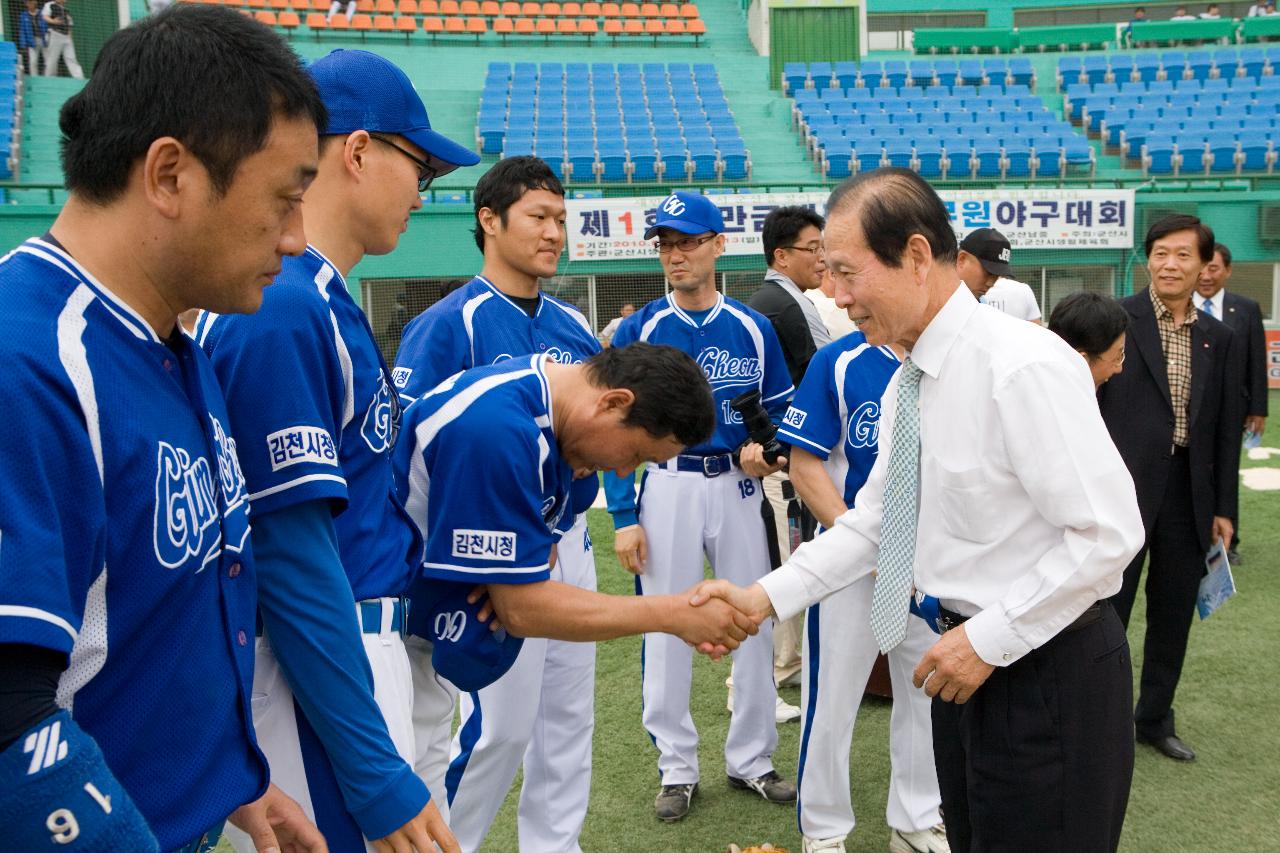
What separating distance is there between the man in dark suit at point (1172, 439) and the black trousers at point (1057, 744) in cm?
236

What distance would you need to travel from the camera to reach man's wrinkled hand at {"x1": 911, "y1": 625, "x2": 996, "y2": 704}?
2229 millimetres

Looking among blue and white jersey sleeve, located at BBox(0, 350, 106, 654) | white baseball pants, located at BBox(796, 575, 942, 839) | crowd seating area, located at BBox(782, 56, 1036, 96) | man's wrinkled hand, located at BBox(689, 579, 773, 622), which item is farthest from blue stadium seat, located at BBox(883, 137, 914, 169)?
blue and white jersey sleeve, located at BBox(0, 350, 106, 654)

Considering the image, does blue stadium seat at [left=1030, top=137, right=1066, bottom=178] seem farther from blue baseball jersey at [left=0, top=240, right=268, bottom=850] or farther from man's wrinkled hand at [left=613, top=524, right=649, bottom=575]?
blue baseball jersey at [left=0, top=240, right=268, bottom=850]

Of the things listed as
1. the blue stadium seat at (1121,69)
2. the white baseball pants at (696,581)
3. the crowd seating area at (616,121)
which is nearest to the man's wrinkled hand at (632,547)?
the white baseball pants at (696,581)

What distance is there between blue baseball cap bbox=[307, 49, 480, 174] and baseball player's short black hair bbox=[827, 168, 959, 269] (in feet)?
3.35

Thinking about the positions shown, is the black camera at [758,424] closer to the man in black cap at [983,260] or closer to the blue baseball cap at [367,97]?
the man in black cap at [983,260]

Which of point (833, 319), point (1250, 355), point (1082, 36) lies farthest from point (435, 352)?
point (1082, 36)

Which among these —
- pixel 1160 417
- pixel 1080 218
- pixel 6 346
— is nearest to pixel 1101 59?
pixel 1080 218

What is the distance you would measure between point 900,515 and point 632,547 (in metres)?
2.01

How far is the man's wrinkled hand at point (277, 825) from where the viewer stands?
5.43ft

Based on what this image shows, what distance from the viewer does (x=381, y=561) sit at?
2150 mm

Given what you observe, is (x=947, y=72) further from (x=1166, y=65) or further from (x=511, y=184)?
(x=511, y=184)

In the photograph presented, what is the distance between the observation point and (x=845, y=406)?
12.6 ft

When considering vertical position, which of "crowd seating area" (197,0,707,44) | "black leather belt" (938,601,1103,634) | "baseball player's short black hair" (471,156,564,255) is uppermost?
"crowd seating area" (197,0,707,44)
